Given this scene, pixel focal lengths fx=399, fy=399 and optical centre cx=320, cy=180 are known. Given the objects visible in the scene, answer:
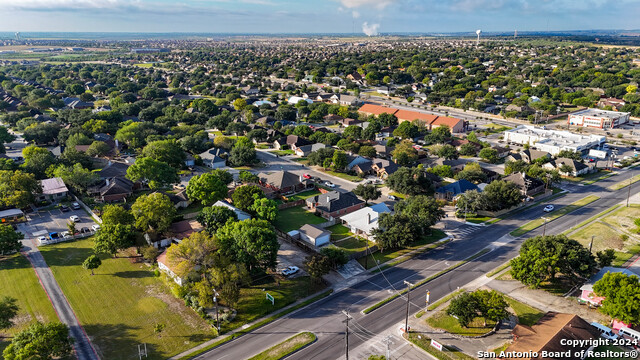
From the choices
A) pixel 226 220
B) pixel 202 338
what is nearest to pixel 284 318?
pixel 202 338

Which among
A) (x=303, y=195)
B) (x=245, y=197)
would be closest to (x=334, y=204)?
(x=303, y=195)

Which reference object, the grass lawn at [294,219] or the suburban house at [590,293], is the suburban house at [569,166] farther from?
the grass lawn at [294,219]

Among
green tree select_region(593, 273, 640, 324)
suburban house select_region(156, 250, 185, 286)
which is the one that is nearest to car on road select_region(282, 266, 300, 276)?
suburban house select_region(156, 250, 185, 286)

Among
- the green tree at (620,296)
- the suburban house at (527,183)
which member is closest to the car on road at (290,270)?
the green tree at (620,296)

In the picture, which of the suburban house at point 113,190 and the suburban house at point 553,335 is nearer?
the suburban house at point 553,335

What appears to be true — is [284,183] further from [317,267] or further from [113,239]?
[113,239]
